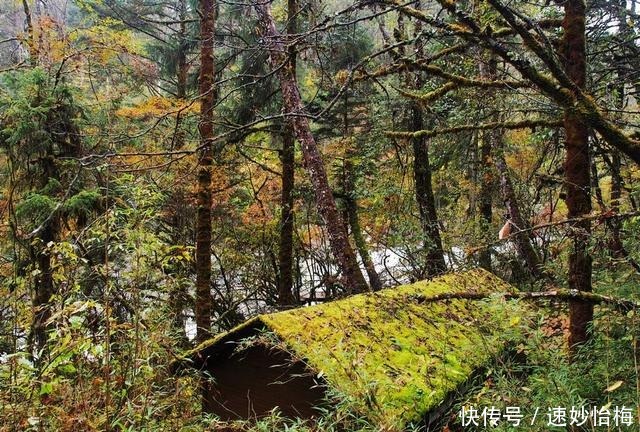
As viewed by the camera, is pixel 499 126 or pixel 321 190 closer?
pixel 499 126

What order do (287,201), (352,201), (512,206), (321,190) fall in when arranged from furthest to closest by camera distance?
(352,201), (287,201), (512,206), (321,190)

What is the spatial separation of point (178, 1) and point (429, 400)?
48.8 feet

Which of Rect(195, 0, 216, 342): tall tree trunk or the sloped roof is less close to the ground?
Rect(195, 0, 216, 342): tall tree trunk

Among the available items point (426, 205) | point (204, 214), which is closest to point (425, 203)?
point (426, 205)

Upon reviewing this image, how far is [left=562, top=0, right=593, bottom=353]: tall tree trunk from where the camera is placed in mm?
3330

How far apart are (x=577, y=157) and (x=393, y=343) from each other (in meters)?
2.25

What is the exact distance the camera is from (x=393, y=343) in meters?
4.38

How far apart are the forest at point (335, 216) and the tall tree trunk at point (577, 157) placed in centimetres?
2

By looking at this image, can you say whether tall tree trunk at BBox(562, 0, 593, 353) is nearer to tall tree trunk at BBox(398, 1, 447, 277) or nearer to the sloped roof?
the sloped roof

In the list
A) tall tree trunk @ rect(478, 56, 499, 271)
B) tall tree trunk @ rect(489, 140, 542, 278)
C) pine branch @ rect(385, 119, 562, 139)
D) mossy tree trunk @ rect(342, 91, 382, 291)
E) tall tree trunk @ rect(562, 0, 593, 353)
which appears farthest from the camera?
mossy tree trunk @ rect(342, 91, 382, 291)

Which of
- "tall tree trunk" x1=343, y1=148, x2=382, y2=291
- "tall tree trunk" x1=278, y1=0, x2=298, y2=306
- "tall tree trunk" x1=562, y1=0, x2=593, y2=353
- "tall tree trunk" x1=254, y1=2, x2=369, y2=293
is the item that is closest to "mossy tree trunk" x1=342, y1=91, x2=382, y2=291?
"tall tree trunk" x1=343, y1=148, x2=382, y2=291

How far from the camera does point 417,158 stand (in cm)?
1165

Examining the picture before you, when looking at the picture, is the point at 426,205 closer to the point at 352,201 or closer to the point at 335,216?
the point at 352,201

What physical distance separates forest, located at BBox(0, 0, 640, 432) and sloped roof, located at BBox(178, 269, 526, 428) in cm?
3
